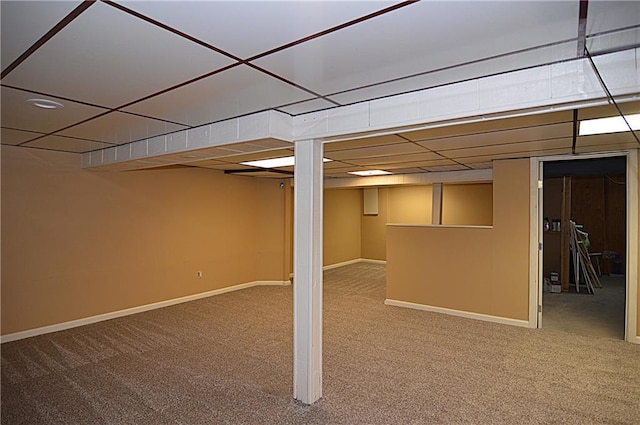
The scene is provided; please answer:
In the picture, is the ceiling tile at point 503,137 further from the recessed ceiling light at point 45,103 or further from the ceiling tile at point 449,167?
the recessed ceiling light at point 45,103

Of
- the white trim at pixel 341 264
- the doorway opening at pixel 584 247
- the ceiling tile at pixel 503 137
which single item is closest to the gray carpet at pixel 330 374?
the doorway opening at pixel 584 247

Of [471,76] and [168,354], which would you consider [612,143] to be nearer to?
[471,76]

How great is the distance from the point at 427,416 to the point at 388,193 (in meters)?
7.87

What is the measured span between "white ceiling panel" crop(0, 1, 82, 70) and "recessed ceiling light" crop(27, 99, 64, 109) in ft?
2.78

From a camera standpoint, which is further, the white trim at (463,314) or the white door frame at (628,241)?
the white trim at (463,314)

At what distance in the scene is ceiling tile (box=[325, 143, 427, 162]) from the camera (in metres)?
3.79

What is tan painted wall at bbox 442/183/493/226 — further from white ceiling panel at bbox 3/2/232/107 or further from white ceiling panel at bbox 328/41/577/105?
white ceiling panel at bbox 3/2/232/107

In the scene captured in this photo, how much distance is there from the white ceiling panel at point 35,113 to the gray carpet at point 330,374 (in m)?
2.19

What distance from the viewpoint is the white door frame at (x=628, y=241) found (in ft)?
13.5

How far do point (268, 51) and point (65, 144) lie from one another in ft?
11.5

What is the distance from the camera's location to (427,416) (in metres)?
2.70

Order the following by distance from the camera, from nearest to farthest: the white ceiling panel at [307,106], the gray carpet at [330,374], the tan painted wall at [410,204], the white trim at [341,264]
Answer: the white ceiling panel at [307,106]
the gray carpet at [330,374]
the white trim at [341,264]
the tan painted wall at [410,204]

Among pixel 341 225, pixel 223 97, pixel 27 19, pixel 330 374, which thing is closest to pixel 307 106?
pixel 223 97

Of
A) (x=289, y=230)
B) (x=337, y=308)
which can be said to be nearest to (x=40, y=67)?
(x=337, y=308)
